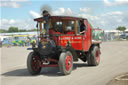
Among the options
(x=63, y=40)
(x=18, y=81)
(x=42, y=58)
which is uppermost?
(x=63, y=40)

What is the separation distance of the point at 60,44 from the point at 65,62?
1.00 m

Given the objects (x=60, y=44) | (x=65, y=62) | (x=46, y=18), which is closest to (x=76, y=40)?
(x=60, y=44)

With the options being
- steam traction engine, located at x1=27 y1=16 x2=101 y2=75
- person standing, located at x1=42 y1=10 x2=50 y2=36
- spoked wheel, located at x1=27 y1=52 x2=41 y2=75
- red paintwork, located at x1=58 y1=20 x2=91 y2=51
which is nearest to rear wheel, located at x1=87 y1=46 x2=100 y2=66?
steam traction engine, located at x1=27 y1=16 x2=101 y2=75

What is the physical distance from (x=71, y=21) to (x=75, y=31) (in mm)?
519

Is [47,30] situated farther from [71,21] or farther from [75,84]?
[75,84]

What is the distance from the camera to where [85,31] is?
10.1m

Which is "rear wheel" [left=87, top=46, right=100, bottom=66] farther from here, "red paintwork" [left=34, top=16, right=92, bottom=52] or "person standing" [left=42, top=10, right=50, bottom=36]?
"person standing" [left=42, top=10, right=50, bottom=36]

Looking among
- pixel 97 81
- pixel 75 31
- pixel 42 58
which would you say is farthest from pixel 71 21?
pixel 97 81

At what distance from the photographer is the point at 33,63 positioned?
9109 mm

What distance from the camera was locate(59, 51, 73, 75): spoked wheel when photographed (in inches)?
324

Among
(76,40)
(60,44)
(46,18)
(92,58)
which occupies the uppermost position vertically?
(46,18)

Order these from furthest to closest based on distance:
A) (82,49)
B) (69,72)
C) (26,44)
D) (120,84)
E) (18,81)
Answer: (26,44)
(82,49)
(69,72)
(18,81)
(120,84)

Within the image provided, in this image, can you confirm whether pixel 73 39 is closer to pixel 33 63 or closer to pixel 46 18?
pixel 46 18

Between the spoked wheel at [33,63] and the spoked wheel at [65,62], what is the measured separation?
1311 millimetres
